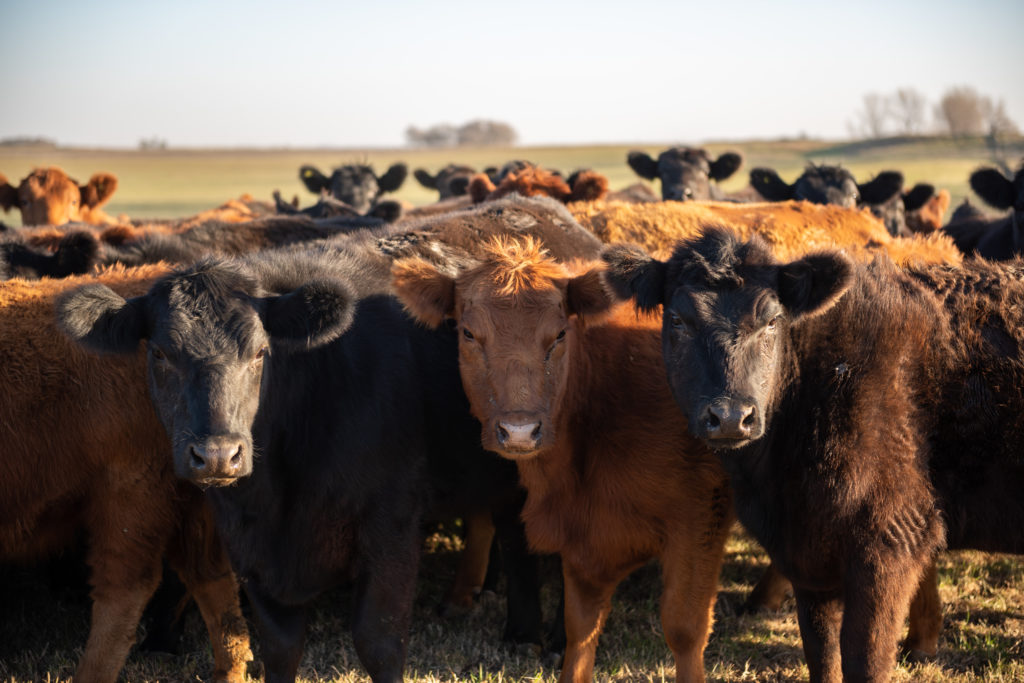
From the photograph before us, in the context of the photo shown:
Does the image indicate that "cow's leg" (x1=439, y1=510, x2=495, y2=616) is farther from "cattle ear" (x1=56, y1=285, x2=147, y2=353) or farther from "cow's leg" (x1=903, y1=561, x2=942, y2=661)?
"cattle ear" (x1=56, y1=285, x2=147, y2=353)

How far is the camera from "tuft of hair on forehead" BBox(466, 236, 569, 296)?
4.42 metres

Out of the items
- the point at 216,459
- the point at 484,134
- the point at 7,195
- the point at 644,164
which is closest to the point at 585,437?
the point at 216,459

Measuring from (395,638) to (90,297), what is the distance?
6.24 ft

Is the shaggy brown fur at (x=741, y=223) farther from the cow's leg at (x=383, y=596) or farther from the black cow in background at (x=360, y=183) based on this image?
the black cow in background at (x=360, y=183)

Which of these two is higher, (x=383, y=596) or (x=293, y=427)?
(x=293, y=427)

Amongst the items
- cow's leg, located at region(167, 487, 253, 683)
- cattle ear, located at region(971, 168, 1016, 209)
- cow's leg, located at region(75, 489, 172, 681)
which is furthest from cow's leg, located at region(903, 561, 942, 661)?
cattle ear, located at region(971, 168, 1016, 209)

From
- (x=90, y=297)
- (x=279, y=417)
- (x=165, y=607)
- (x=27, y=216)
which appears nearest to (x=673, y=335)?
(x=279, y=417)

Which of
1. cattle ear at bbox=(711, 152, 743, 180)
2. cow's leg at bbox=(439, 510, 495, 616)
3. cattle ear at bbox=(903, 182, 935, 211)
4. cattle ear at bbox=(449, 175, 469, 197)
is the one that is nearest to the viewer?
cow's leg at bbox=(439, 510, 495, 616)

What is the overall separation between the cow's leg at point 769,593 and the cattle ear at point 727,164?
9.07m

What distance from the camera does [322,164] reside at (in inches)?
2527

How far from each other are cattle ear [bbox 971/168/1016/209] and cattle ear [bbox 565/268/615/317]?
17.4ft

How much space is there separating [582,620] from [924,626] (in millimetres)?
1949

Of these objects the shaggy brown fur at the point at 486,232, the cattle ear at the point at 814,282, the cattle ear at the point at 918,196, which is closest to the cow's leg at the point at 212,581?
the shaggy brown fur at the point at 486,232

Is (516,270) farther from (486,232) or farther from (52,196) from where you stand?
(52,196)
